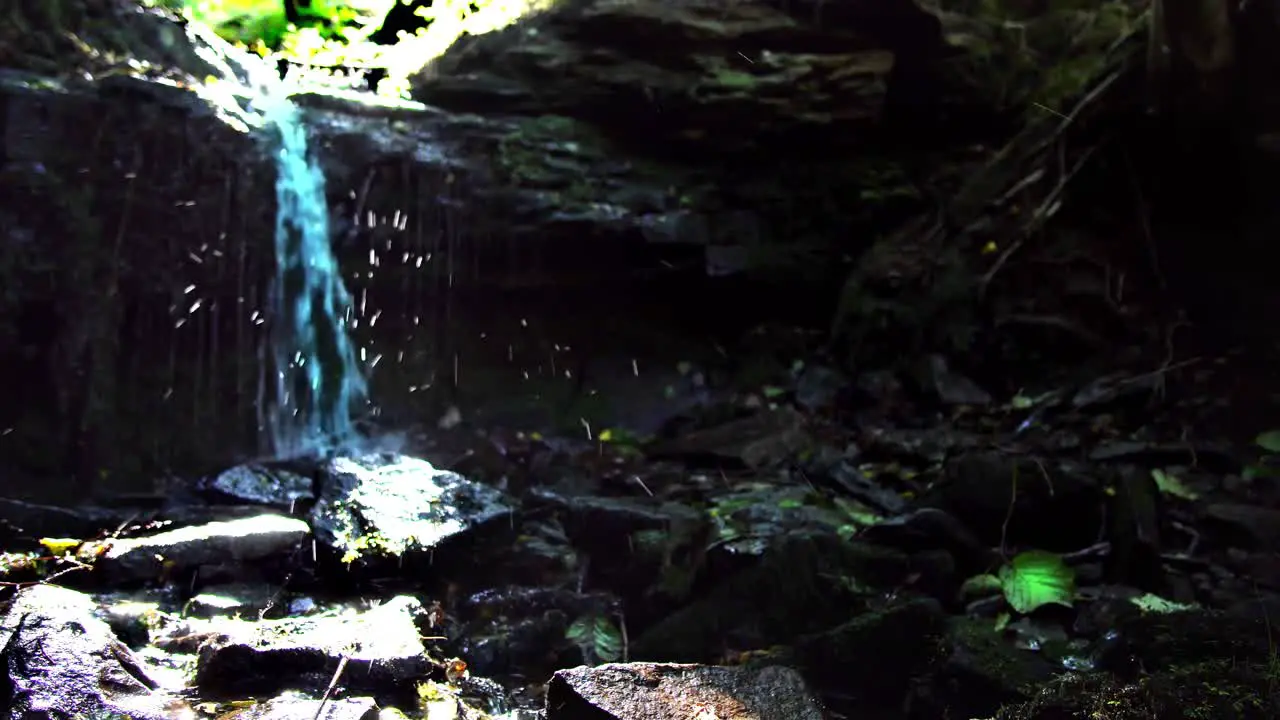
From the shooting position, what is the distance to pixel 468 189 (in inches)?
295

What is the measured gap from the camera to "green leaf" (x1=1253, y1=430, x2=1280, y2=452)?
4742 mm

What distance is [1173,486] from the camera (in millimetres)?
4738

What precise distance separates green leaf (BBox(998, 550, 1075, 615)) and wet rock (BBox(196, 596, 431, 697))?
2402 millimetres

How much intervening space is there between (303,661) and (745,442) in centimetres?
389

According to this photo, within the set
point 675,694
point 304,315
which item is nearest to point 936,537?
point 675,694

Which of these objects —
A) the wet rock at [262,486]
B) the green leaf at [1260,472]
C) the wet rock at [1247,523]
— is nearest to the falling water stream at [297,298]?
the wet rock at [262,486]

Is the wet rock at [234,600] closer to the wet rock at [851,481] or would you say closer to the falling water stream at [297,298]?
the falling water stream at [297,298]

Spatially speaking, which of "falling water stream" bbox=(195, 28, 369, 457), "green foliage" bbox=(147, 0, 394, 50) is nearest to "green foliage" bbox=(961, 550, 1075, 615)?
"falling water stream" bbox=(195, 28, 369, 457)

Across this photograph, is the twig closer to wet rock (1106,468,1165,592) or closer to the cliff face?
wet rock (1106,468,1165,592)

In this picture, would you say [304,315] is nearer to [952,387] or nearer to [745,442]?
[745,442]

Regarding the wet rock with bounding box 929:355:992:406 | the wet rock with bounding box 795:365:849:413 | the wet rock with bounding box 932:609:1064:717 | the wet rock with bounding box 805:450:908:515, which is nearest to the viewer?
the wet rock with bounding box 932:609:1064:717


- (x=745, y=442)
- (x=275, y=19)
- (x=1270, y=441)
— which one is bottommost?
(x=745, y=442)

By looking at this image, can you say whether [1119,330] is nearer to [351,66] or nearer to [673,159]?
[673,159]

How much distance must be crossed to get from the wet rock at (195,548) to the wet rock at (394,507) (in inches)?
7.6
